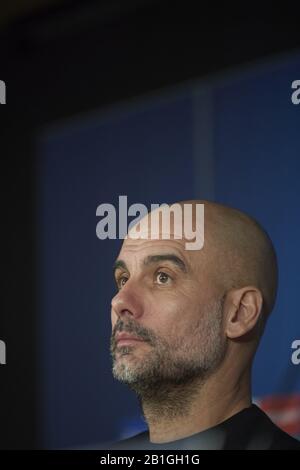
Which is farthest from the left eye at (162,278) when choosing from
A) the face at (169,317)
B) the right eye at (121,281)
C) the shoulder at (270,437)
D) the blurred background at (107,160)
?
the shoulder at (270,437)

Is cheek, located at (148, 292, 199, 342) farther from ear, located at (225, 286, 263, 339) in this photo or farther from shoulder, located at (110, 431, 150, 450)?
shoulder, located at (110, 431, 150, 450)

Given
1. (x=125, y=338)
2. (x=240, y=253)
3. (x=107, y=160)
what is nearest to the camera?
(x=240, y=253)

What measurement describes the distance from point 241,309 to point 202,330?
12cm

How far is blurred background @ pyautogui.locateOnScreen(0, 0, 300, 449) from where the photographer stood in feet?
7.75

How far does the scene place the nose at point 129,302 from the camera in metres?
2.18

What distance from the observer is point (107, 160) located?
263 centimetres

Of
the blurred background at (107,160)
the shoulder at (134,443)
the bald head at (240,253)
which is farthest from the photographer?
the blurred background at (107,160)

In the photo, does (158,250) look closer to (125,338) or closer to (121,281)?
(121,281)

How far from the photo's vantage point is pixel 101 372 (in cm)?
243

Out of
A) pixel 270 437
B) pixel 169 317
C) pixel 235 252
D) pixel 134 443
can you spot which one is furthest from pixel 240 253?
pixel 134 443

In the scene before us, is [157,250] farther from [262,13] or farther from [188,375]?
[262,13]

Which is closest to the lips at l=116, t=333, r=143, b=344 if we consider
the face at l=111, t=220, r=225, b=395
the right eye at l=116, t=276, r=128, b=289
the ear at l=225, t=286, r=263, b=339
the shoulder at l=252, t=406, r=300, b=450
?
the face at l=111, t=220, r=225, b=395

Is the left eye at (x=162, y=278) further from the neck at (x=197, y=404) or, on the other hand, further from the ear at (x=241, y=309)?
the neck at (x=197, y=404)
